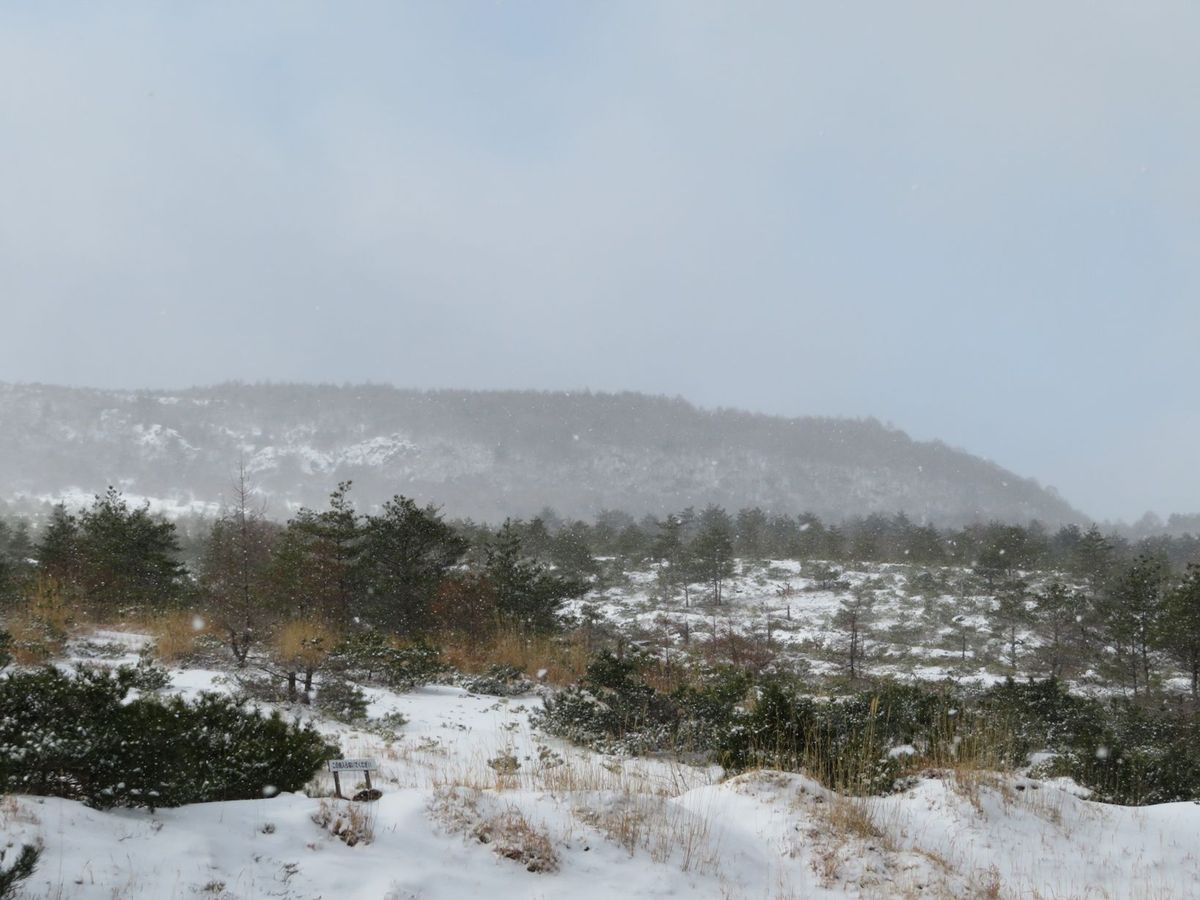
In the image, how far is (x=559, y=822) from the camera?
168 inches

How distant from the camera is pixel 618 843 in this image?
417 centimetres

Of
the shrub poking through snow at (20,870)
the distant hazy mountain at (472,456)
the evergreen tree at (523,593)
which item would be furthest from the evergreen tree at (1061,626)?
the distant hazy mountain at (472,456)

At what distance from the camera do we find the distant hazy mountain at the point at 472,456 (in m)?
122

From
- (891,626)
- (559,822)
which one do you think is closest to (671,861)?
(559,822)

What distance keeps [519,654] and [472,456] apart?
12645cm

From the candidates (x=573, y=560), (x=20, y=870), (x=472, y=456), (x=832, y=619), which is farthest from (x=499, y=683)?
(x=472, y=456)

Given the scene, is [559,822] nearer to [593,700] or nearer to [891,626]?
[593,700]

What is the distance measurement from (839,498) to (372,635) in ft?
423

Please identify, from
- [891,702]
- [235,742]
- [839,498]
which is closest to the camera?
[235,742]

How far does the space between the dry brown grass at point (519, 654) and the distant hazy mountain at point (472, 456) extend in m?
101

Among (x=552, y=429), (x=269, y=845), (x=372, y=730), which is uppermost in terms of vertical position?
(x=552, y=429)

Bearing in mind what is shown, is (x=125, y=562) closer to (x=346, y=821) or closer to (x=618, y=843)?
(x=346, y=821)

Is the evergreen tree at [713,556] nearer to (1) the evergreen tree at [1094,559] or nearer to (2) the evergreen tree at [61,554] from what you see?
(1) the evergreen tree at [1094,559]

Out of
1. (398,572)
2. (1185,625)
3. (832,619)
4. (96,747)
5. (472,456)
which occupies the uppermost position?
(472,456)
